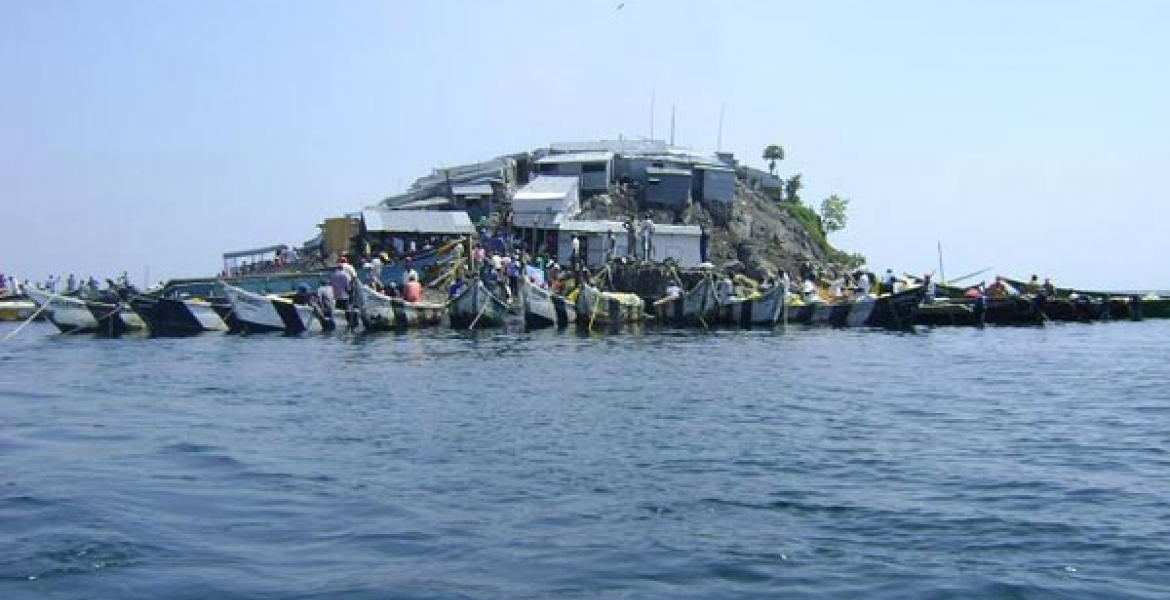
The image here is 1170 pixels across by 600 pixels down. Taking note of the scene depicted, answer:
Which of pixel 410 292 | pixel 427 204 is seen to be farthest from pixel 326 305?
pixel 427 204

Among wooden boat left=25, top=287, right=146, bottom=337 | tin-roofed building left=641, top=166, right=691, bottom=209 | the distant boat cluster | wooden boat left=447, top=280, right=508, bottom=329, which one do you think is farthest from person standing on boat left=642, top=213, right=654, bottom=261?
wooden boat left=25, top=287, right=146, bottom=337

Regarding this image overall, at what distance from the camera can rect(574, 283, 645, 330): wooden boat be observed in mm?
43719

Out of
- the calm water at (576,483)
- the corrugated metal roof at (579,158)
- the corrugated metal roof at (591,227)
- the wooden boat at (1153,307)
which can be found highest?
the corrugated metal roof at (579,158)

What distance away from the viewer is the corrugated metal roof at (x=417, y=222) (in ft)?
181

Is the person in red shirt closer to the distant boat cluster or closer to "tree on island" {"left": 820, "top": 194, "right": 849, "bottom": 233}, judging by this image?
the distant boat cluster

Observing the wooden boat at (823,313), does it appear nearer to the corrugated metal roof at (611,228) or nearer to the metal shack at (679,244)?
the metal shack at (679,244)

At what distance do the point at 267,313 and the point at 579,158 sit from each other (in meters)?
27.7

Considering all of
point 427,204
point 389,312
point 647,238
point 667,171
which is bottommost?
point 389,312

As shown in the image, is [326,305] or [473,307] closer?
[326,305]

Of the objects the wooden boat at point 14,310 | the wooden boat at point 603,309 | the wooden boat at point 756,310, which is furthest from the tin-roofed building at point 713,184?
the wooden boat at point 14,310

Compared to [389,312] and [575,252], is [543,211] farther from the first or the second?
[389,312]

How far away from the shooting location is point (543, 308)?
42875 mm

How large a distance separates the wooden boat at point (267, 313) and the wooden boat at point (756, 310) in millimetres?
17083

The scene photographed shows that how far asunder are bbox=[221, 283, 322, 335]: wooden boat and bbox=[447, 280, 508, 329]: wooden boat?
5324 mm
